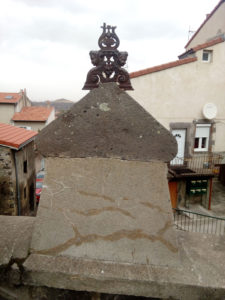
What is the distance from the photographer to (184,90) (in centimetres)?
1185

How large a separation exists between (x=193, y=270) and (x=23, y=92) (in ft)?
99.3

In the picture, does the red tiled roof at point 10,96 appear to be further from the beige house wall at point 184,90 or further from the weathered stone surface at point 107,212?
the weathered stone surface at point 107,212

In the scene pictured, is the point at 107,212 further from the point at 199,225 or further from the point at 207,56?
the point at 207,56

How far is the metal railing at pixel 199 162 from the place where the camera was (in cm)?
1245

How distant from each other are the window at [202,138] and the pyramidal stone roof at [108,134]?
11929 millimetres

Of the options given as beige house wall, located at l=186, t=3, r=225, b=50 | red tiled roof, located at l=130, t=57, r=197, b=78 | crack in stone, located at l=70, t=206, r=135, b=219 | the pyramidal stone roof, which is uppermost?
beige house wall, located at l=186, t=3, r=225, b=50

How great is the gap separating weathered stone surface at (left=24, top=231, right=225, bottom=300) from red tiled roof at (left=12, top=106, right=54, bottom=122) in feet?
82.7

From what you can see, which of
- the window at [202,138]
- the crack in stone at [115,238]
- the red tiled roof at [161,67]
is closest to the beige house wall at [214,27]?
the red tiled roof at [161,67]

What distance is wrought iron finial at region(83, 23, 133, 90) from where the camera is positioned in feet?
5.80

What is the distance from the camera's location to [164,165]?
65.1 inches

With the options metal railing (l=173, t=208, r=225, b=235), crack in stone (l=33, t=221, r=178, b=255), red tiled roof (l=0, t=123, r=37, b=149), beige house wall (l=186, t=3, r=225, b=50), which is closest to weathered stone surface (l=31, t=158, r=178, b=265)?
crack in stone (l=33, t=221, r=178, b=255)

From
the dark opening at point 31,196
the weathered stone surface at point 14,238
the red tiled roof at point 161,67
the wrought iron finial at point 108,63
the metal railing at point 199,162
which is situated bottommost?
the dark opening at point 31,196

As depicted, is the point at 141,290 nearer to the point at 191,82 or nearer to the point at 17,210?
the point at 17,210

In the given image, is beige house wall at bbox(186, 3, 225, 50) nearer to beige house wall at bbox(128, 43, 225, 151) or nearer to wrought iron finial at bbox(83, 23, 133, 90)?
beige house wall at bbox(128, 43, 225, 151)
